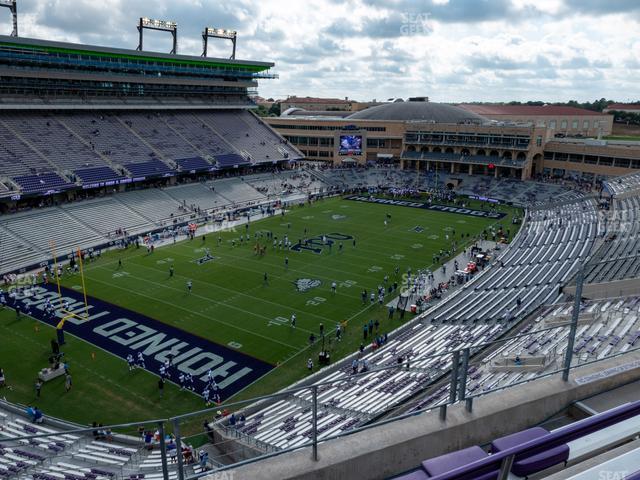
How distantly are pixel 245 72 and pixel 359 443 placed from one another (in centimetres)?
7401

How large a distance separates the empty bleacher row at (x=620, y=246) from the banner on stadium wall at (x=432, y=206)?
11557mm

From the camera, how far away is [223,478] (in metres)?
4.34

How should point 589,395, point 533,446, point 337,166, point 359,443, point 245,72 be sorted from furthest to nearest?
point 337,166 → point 245,72 → point 589,395 → point 359,443 → point 533,446

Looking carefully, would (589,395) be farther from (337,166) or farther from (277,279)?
(337,166)

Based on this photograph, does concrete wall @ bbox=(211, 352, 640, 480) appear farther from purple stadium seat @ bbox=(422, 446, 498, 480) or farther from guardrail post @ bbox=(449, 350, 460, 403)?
purple stadium seat @ bbox=(422, 446, 498, 480)

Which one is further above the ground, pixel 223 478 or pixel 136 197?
pixel 223 478

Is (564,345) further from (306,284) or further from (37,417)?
(37,417)

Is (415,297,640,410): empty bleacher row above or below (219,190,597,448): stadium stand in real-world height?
above

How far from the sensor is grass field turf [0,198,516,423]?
20328 mm

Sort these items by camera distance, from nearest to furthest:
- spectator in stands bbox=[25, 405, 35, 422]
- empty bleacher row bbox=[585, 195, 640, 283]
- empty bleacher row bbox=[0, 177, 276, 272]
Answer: spectator in stands bbox=[25, 405, 35, 422]
empty bleacher row bbox=[585, 195, 640, 283]
empty bleacher row bbox=[0, 177, 276, 272]

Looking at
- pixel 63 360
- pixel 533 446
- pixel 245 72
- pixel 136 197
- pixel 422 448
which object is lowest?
pixel 63 360

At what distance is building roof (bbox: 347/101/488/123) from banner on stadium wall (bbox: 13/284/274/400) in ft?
214

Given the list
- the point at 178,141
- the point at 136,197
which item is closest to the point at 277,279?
the point at 136,197

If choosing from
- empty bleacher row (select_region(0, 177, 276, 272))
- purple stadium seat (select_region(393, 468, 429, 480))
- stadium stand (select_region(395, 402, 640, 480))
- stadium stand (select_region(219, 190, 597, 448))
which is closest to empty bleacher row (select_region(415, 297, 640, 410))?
stadium stand (select_region(219, 190, 597, 448))
